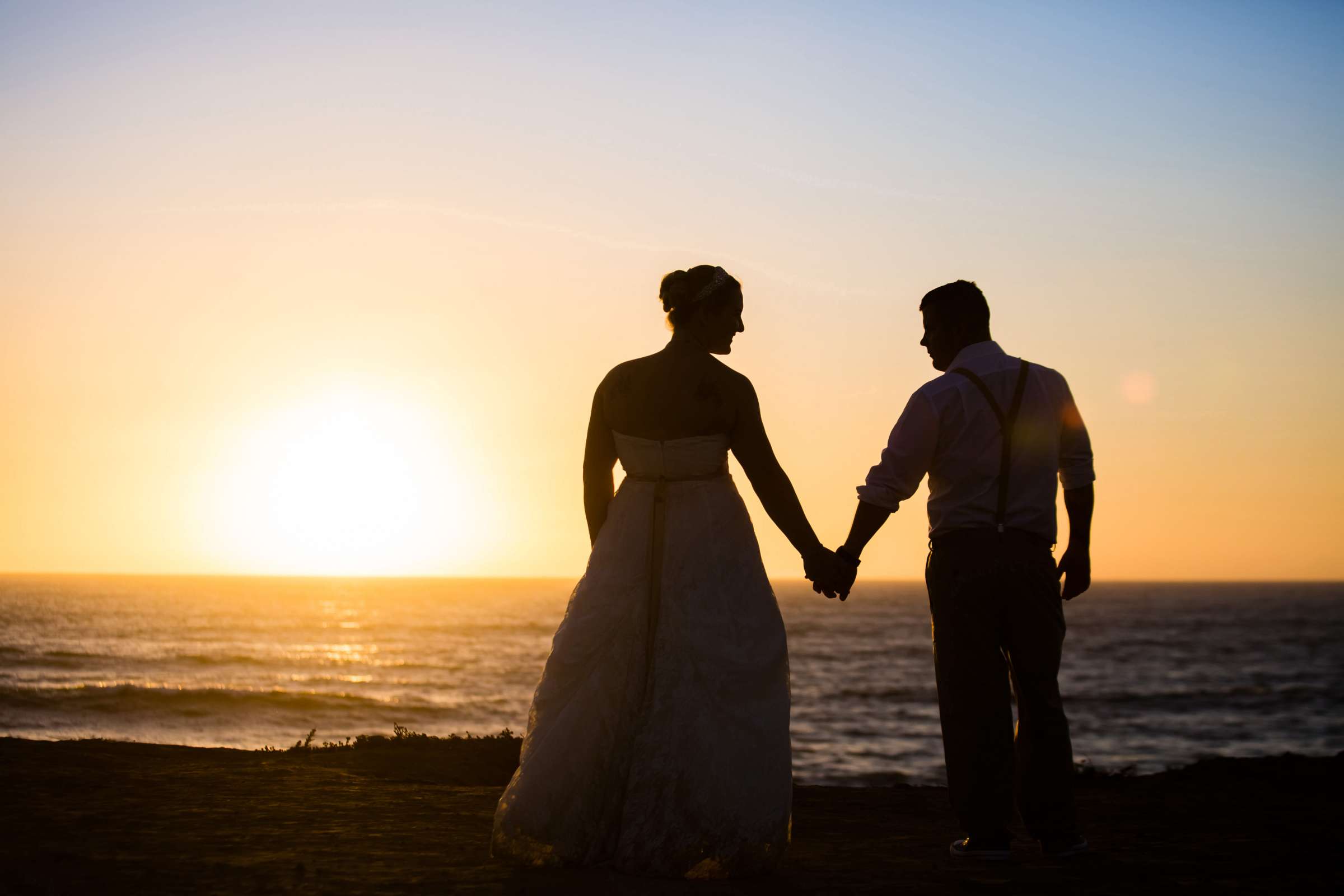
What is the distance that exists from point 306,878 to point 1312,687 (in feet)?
152

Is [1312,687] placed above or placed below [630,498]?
below

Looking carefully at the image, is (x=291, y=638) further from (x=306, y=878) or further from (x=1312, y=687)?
(x=306, y=878)

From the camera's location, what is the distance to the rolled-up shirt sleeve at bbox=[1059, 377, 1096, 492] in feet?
15.8

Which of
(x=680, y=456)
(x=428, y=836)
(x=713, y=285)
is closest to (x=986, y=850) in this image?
(x=680, y=456)

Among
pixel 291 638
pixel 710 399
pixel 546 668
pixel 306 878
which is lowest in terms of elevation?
pixel 291 638

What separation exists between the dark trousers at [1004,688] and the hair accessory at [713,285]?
4.94 feet

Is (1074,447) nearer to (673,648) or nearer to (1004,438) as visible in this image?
(1004,438)

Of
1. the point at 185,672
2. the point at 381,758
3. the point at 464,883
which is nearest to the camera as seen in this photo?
the point at 464,883

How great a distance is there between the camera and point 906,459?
4.70 meters

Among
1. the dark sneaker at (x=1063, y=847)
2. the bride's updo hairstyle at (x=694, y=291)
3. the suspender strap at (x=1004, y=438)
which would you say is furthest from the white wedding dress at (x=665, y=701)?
the dark sneaker at (x=1063, y=847)

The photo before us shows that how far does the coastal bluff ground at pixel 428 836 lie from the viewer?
13.0 ft

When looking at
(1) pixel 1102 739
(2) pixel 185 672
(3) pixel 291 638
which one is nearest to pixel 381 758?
(1) pixel 1102 739

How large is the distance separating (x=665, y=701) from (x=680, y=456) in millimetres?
989

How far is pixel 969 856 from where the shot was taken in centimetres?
459
